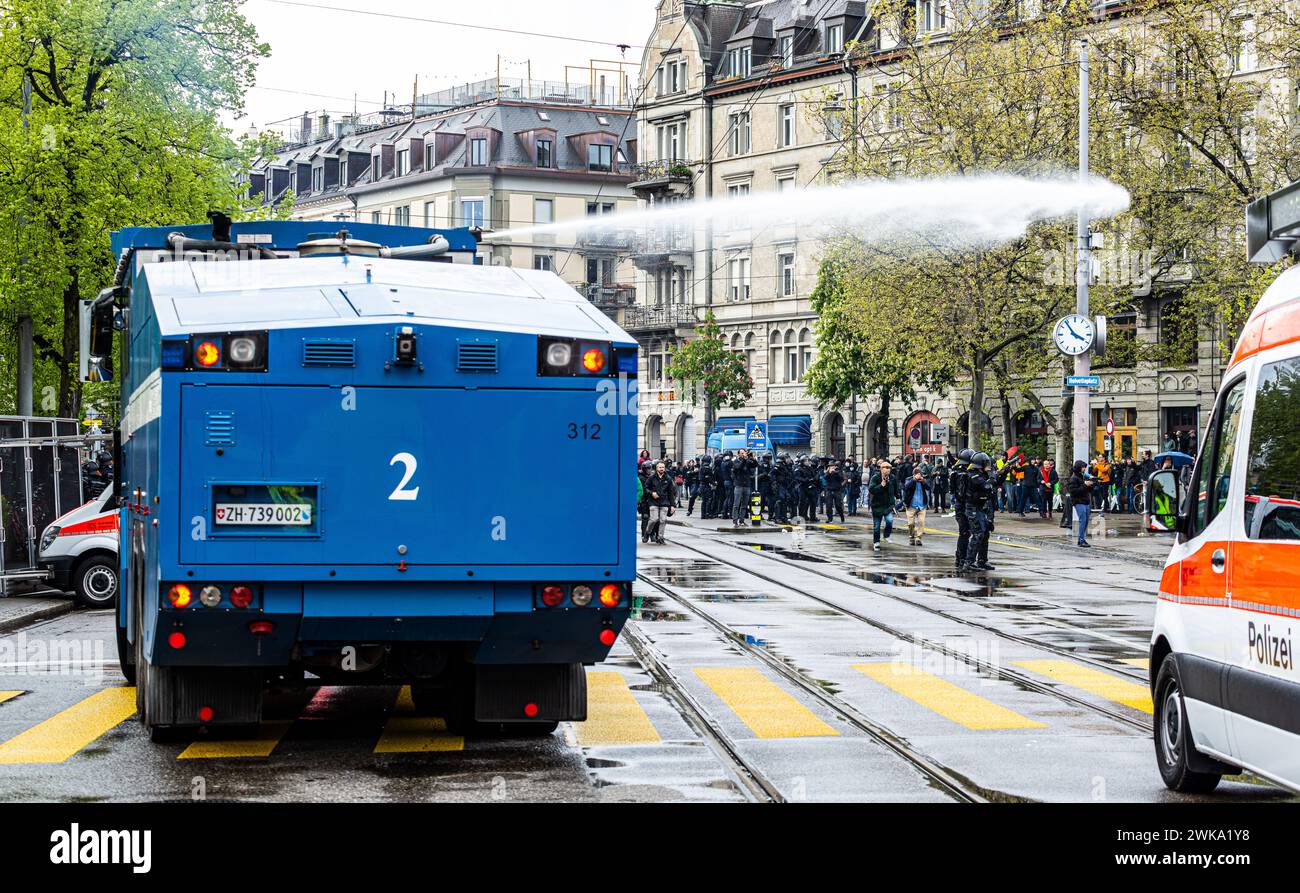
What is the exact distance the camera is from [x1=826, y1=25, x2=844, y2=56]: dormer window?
67.4 meters

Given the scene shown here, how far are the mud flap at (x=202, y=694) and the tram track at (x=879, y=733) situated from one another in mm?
3722

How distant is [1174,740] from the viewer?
9.34m

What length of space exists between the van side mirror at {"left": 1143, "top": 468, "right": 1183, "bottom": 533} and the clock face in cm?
2703

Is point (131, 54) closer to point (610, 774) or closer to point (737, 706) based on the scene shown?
point (737, 706)

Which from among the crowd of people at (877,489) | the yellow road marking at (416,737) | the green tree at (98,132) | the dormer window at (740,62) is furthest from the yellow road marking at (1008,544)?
the dormer window at (740,62)

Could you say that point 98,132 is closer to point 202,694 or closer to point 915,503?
point 915,503

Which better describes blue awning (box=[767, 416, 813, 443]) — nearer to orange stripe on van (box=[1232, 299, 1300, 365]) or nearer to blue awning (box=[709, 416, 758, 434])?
blue awning (box=[709, 416, 758, 434])

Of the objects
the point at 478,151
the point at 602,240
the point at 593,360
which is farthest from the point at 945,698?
the point at 602,240

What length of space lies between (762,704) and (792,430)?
2242 inches

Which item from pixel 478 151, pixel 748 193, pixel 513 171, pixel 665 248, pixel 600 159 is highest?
pixel 478 151

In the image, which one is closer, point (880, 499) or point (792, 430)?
point (880, 499)

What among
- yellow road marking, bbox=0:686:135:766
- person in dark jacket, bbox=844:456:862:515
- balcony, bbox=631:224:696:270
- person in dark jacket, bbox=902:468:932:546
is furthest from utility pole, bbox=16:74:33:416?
balcony, bbox=631:224:696:270

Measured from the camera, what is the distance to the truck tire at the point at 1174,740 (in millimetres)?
9031

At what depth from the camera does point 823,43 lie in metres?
68.2
